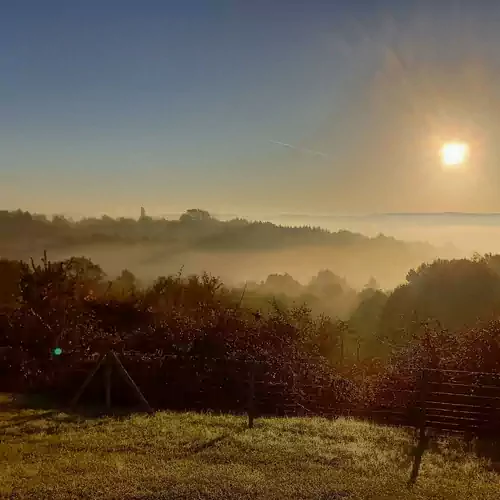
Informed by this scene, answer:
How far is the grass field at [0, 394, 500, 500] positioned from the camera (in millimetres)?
8312

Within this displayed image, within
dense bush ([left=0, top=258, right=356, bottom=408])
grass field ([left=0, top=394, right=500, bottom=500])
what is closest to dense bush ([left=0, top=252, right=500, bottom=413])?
dense bush ([left=0, top=258, right=356, bottom=408])

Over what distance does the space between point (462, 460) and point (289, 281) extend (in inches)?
1408

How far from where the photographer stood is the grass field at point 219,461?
831 centimetres

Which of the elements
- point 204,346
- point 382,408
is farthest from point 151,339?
point 382,408

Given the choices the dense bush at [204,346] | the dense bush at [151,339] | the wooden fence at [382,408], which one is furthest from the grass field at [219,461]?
the dense bush at [151,339]

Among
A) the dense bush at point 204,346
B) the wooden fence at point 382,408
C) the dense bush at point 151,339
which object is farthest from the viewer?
the dense bush at point 151,339

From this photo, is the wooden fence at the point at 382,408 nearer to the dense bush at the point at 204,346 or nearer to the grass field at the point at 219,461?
the dense bush at the point at 204,346

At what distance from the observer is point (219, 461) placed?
9891 millimetres

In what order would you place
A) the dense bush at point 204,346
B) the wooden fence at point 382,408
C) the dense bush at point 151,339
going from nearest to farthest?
the wooden fence at point 382,408, the dense bush at point 204,346, the dense bush at point 151,339

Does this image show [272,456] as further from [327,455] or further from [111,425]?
[111,425]

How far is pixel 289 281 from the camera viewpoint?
46781 mm

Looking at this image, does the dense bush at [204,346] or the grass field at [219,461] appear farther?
the dense bush at [204,346]

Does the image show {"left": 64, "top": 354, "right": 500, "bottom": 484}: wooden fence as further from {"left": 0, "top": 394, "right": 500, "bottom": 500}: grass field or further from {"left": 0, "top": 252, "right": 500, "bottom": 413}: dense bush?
{"left": 0, "top": 394, "right": 500, "bottom": 500}: grass field

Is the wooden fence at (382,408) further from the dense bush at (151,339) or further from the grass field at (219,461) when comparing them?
the grass field at (219,461)
